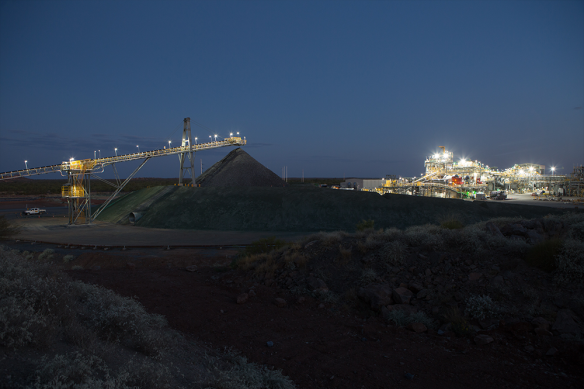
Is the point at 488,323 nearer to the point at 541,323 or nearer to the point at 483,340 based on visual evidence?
the point at 483,340

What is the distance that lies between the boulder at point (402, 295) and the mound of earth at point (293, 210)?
18168mm

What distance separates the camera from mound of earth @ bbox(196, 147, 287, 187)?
137 ft

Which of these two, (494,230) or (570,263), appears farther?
(494,230)

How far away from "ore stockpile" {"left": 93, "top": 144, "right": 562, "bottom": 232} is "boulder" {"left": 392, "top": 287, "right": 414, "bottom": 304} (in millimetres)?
18347

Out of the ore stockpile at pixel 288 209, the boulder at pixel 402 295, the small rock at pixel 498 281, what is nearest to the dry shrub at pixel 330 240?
the boulder at pixel 402 295

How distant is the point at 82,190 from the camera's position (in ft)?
98.0

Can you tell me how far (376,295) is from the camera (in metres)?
8.45

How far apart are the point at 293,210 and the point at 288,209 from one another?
1.67ft

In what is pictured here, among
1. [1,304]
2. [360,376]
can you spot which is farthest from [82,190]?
[360,376]

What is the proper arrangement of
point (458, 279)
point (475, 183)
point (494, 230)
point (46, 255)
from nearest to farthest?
point (458, 279), point (494, 230), point (46, 255), point (475, 183)

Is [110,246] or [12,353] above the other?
[12,353]

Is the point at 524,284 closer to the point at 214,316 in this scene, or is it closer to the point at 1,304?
the point at 214,316

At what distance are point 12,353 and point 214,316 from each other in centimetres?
464

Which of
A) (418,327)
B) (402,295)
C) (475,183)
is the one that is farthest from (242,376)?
(475,183)
